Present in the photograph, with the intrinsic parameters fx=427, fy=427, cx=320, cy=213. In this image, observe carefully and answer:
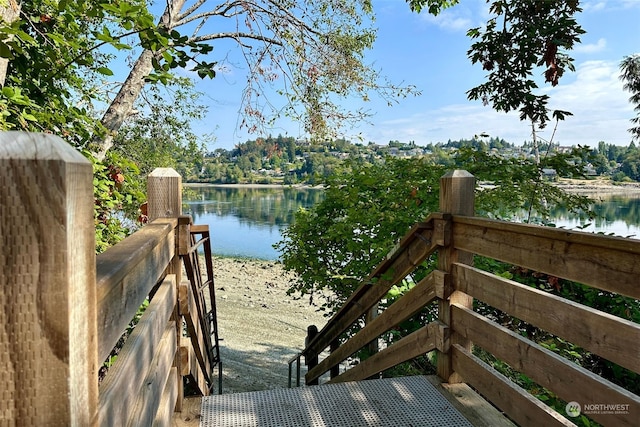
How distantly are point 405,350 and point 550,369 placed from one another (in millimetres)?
1176

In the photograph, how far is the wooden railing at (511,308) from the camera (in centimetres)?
130

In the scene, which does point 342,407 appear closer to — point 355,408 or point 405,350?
point 355,408

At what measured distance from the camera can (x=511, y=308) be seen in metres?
1.80

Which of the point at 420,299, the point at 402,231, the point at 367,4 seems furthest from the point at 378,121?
the point at 420,299

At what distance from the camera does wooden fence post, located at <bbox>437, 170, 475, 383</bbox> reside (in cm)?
229

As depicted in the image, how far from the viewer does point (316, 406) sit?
2314 millimetres

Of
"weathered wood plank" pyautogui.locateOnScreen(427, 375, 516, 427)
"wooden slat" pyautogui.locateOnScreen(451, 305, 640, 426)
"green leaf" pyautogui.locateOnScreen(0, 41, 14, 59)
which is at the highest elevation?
"green leaf" pyautogui.locateOnScreen(0, 41, 14, 59)

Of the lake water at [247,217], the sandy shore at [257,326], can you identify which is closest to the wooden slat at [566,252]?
the sandy shore at [257,326]

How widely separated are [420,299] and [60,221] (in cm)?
225

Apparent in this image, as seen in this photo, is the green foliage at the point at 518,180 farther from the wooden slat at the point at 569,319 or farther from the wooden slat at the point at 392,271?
the wooden slat at the point at 569,319

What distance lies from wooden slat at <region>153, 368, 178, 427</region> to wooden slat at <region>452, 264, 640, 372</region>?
1442 mm

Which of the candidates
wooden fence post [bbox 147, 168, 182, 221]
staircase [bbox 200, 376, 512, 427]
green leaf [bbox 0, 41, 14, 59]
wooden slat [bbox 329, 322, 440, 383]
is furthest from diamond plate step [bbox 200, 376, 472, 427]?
green leaf [bbox 0, 41, 14, 59]

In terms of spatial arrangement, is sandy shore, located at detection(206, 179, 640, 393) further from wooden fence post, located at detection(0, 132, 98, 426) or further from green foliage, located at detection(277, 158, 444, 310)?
wooden fence post, located at detection(0, 132, 98, 426)

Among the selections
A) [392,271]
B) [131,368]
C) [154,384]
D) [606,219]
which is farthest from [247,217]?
[131,368]
